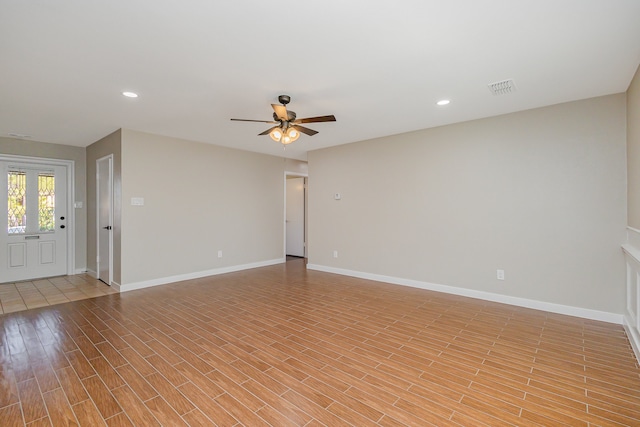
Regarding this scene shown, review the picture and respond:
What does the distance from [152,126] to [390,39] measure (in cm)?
379

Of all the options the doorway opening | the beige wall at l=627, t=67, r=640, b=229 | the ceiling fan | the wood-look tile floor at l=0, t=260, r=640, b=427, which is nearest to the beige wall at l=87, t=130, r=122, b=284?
the wood-look tile floor at l=0, t=260, r=640, b=427

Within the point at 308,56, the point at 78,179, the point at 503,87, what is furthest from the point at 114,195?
the point at 503,87

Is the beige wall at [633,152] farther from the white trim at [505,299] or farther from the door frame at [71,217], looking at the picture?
the door frame at [71,217]

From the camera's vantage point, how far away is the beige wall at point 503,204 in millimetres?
3338

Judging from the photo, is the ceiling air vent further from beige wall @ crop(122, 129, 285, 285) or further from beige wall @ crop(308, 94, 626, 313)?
beige wall @ crop(122, 129, 285, 285)

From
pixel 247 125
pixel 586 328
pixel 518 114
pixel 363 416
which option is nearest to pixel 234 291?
pixel 247 125

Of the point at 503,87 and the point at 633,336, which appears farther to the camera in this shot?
the point at 503,87

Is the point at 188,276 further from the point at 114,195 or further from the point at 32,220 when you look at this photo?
the point at 32,220

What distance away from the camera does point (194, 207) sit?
5.43m

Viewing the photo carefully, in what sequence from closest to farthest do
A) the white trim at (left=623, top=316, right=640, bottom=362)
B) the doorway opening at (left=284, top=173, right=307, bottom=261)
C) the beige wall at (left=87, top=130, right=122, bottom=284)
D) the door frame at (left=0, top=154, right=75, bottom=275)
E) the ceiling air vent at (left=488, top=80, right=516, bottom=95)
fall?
1. the white trim at (left=623, top=316, right=640, bottom=362)
2. the ceiling air vent at (left=488, top=80, right=516, bottom=95)
3. the beige wall at (left=87, top=130, right=122, bottom=284)
4. the door frame at (left=0, top=154, right=75, bottom=275)
5. the doorway opening at (left=284, top=173, right=307, bottom=261)

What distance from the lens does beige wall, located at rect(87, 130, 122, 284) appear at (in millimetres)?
4605

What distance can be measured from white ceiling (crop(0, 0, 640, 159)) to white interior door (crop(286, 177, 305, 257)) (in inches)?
161

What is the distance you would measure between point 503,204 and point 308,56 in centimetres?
321

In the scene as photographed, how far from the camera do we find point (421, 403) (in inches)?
76.8
